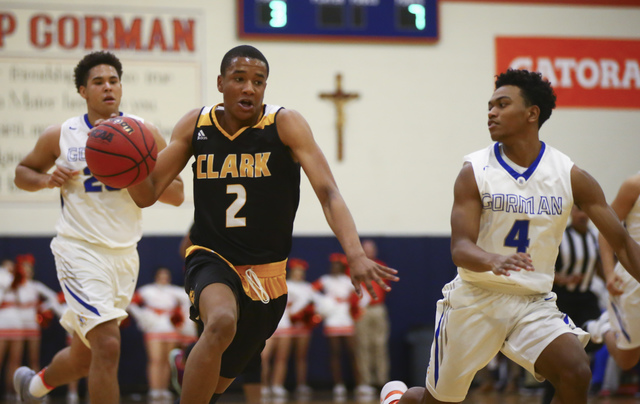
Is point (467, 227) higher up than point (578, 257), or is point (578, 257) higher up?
point (467, 227)

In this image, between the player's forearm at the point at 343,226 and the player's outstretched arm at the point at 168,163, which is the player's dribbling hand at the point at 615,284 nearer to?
the player's forearm at the point at 343,226

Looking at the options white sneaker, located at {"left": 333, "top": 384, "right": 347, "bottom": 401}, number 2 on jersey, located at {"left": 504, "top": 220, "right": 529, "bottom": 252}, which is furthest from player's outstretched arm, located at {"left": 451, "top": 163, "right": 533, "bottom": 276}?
white sneaker, located at {"left": 333, "top": 384, "right": 347, "bottom": 401}

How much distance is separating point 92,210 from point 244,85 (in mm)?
1690

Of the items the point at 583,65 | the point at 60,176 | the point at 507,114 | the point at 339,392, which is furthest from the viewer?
the point at 583,65

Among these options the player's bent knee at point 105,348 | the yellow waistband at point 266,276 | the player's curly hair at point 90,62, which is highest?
the player's curly hair at point 90,62

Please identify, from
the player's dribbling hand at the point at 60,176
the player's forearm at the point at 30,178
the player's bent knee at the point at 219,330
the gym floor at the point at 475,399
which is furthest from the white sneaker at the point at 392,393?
the gym floor at the point at 475,399

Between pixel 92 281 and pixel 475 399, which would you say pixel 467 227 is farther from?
pixel 475 399

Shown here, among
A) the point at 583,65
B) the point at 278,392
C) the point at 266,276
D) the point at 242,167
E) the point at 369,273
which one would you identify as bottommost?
the point at 278,392

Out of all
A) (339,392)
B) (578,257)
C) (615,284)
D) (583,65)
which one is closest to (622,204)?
(615,284)

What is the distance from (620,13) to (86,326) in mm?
12244

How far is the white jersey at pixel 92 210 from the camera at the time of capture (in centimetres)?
515

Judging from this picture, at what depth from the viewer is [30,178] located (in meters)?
5.34

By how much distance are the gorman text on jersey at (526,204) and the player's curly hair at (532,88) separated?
1.84 feet

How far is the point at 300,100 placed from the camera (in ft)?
43.2
